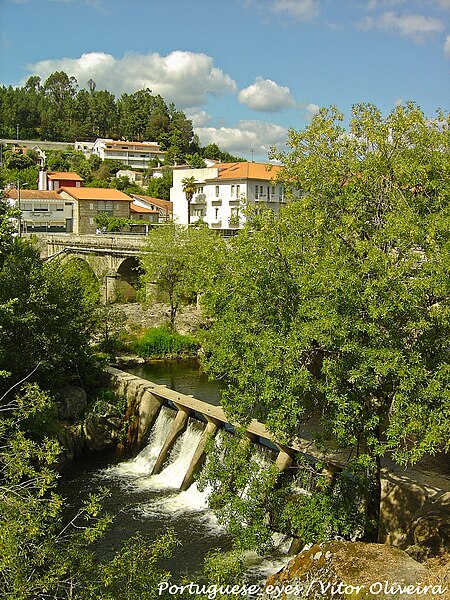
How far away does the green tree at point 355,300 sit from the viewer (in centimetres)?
1241

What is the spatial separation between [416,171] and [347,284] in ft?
12.6

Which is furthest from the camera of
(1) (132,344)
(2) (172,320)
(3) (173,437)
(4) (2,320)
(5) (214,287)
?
(2) (172,320)

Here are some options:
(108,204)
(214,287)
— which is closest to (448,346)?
(214,287)

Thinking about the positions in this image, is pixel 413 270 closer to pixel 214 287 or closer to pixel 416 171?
pixel 416 171

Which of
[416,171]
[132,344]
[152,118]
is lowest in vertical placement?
[132,344]

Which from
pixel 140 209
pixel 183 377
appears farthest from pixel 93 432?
pixel 140 209

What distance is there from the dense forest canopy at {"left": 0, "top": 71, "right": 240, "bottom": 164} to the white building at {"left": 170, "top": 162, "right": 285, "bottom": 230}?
6983cm

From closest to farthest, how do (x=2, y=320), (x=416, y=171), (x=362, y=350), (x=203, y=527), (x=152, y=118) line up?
(x=362, y=350)
(x=416, y=171)
(x=203, y=527)
(x=2, y=320)
(x=152, y=118)

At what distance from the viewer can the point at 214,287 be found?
53.3 feet

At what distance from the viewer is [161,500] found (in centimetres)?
2141

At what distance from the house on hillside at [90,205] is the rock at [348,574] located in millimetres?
66814

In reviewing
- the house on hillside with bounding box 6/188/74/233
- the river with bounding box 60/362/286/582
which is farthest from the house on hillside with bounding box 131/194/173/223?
the river with bounding box 60/362/286/582

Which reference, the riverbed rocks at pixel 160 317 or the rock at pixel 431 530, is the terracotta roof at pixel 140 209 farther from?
the rock at pixel 431 530

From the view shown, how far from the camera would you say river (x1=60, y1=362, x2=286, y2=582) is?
1736 cm
